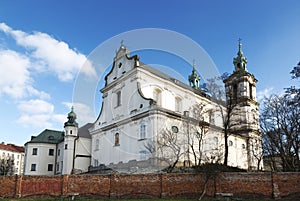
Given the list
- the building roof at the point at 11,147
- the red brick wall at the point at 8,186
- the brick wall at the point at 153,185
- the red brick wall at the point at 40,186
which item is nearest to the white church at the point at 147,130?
the brick wall at the point at 153,185

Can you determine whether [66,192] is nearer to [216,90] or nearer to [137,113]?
[137,113]

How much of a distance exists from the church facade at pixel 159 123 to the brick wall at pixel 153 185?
6.08m

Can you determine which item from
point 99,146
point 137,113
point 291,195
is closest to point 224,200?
point 291,195

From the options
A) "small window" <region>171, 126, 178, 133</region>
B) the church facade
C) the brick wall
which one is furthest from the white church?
the brick wall

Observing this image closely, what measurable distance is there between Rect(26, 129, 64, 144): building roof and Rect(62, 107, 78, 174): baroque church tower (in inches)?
190

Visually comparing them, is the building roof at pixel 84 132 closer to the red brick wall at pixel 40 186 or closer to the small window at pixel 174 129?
the small window at pixel 174 129

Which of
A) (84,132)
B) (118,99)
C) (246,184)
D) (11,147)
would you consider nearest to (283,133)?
(246,184)

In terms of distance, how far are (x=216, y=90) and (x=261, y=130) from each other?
20.0 ft

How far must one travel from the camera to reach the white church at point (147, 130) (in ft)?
83.5

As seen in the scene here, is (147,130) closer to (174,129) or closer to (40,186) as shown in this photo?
(174,129)

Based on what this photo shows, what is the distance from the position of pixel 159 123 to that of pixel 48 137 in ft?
72.4

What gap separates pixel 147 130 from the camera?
25922 millimetres

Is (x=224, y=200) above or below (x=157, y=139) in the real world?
below

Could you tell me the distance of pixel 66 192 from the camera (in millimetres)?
17750
